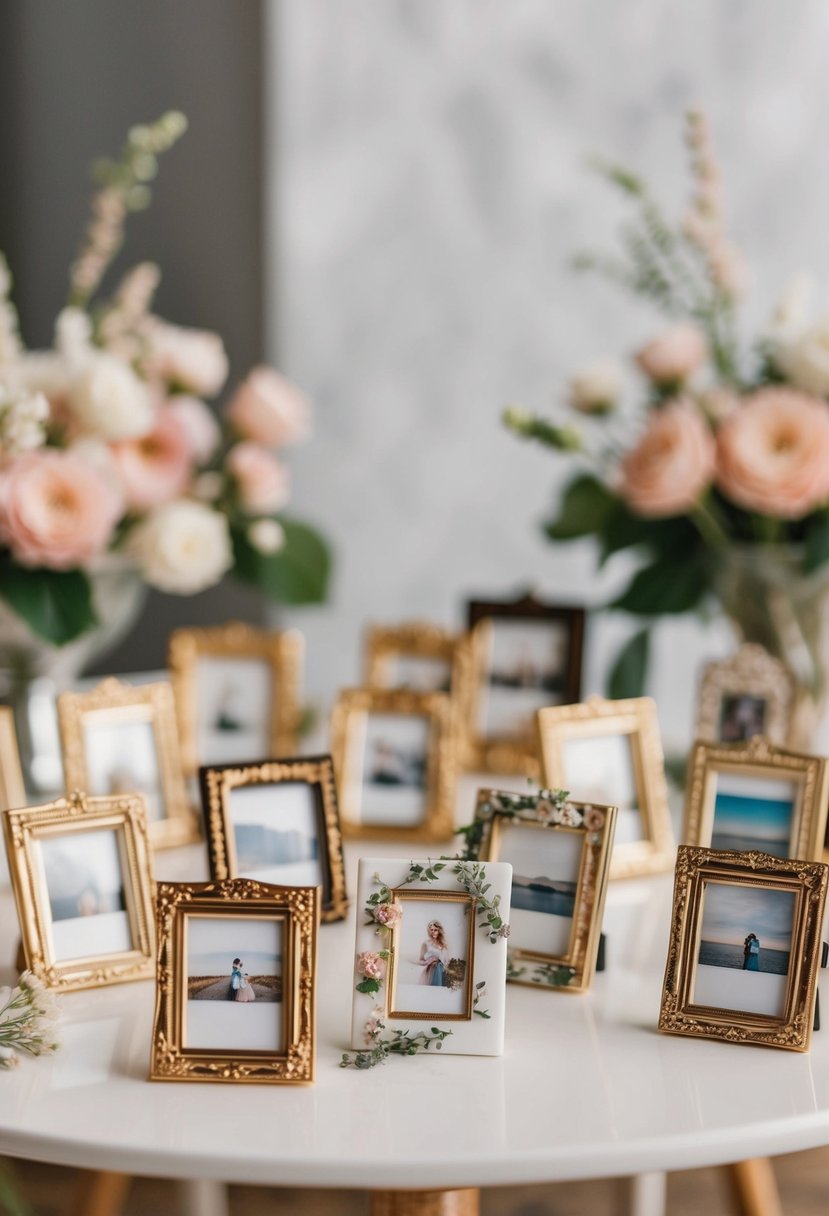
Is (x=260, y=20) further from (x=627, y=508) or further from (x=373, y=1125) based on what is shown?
(x=373, y=1125)

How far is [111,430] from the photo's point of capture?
1.57m

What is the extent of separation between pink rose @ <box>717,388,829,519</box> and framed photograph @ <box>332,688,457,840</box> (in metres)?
0.45

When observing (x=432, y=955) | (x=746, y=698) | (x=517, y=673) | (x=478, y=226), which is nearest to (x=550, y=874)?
(x=432, y=955)

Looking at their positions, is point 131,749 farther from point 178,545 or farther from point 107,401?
point 107,401

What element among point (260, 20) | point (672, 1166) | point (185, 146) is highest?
point (260, 20)

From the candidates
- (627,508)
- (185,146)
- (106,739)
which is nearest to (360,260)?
(185,146)

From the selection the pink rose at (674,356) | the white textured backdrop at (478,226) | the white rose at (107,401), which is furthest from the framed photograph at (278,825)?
the white textured backdrop at (478,226)

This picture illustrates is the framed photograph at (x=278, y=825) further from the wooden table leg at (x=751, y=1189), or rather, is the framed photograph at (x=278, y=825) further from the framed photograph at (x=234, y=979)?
the wooden table leg at (x=751, y=1189)

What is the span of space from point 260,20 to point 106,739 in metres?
1.83

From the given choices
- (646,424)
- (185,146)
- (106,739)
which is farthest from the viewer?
(185,146)

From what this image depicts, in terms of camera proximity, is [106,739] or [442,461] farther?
[442,461]

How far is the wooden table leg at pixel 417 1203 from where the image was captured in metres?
1.09

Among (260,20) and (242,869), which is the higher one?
(260,20)

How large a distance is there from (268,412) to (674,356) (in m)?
0.56
